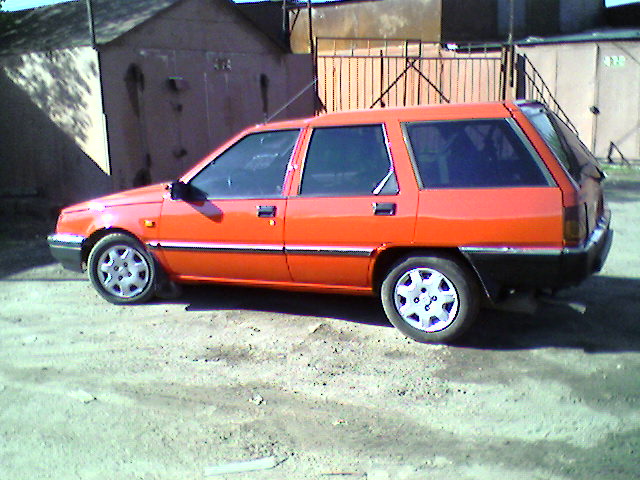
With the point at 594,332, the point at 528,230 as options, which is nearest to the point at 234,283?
the point at 528,230

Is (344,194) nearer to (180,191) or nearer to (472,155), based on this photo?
(472,155)

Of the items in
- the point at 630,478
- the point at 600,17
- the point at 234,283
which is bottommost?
the point at 630,478

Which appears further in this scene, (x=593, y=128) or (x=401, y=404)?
(x=593, y=128)

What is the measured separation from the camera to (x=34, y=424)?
379 centimetres

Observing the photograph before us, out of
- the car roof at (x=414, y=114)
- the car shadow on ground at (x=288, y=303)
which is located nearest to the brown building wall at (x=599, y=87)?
the car shadow on ground at (x=288, y=303)

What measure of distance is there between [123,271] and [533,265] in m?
3.43

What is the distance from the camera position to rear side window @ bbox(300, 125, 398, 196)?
4.89m

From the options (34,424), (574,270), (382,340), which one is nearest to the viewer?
(34,424)

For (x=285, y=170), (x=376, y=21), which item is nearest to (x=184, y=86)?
(x=285, y=170)

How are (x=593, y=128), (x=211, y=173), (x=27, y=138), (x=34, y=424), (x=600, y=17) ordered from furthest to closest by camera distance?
1. (x=600, y=17)
2. (x=593, y=128)
3. (x=27, y=138)
4. (x=211, y=173)
5. (x=34, y=424)

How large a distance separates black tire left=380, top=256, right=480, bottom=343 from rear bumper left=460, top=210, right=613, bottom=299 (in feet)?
0.46

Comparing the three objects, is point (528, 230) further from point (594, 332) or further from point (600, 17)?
point (600, 17)

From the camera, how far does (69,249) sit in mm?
6051

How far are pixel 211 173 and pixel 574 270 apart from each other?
2.86m
